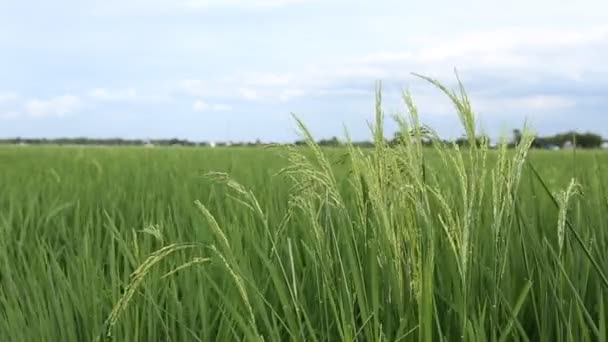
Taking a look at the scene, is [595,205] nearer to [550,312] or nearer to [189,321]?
[550,312]

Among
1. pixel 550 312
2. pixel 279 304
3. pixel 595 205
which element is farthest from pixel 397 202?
pixel 595 205

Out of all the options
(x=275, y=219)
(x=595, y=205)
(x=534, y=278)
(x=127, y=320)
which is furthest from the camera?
(x=275, y=219)

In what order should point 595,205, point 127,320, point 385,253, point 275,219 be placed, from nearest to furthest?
point 385,253, point 127,320, point 595,205, point 275,219

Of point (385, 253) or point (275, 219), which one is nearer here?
point (385, 253)

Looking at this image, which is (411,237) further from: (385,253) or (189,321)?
(189,321)

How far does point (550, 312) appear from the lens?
3.83 feet

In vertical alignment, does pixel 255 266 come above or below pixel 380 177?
below

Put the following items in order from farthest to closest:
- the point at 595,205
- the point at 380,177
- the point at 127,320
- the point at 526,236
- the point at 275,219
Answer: the point at 275,219, the point at 595,205, the point at 526,236, the point at 127,320, the point at 380,177

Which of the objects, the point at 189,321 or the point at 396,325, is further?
the point at 189,321

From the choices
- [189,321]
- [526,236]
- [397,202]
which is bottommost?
[189,321]

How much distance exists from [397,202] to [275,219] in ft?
3.99

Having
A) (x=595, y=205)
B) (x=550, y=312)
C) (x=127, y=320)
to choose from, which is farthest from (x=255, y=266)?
(x=595, y=205)

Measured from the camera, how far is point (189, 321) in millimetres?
1406

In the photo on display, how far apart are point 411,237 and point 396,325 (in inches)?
8.7
